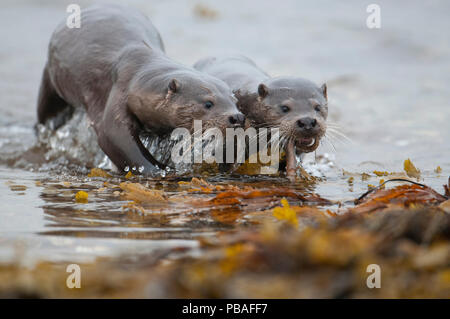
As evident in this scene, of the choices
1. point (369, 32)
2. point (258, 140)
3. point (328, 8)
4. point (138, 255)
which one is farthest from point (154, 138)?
point (328, 8)

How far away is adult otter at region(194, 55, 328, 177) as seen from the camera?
4.71 metres

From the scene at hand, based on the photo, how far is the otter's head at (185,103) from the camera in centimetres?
473

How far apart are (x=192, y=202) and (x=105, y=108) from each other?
1.91 metres

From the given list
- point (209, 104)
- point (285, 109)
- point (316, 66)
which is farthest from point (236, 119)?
point (316, 66)

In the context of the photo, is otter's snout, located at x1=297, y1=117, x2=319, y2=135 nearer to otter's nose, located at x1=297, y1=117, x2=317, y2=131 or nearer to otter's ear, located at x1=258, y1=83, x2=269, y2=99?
otter's nose, located at x1=297, y1=117, x2=317, y2=131

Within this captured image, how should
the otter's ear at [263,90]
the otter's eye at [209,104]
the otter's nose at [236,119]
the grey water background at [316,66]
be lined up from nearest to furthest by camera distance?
the grey water background at [316,66] < the otter's nose at [236,119] < the otter's eye at [209,104] < the otter's ear at [263,90]

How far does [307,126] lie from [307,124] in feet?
0.04

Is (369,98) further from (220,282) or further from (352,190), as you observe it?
(220,282)

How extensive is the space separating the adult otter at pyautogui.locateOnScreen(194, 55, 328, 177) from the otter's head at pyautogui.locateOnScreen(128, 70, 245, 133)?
0.75ft

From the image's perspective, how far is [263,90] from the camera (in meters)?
4.98

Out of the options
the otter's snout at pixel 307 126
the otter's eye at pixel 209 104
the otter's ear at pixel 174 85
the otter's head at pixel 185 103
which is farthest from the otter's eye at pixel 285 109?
the otter's ear at pixel 174 85

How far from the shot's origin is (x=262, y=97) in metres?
5.00

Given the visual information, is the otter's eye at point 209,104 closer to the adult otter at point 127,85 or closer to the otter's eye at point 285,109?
the adult otter at point 127,85

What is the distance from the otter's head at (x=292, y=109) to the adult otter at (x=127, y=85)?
10.1 inches
